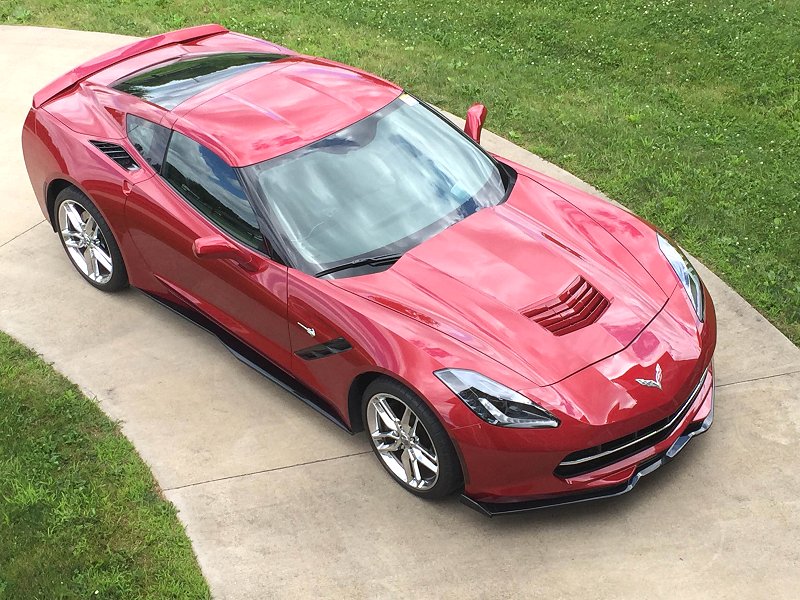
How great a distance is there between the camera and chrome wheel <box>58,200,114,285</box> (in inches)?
243

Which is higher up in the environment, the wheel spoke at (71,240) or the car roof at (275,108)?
the car roof at (275,108)

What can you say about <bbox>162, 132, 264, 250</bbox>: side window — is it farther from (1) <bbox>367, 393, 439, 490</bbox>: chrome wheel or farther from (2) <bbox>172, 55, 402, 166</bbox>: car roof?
(1) <bbox>367, 393, 439, 490</bbox>: chrome wheel

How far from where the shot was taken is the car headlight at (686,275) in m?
4.93

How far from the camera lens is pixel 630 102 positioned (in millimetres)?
8609

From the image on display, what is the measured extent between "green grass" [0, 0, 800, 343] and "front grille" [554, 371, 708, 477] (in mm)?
1752

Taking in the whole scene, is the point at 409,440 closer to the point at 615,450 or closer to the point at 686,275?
the point at 615,450

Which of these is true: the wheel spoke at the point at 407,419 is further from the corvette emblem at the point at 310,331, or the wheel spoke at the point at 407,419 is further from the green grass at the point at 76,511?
the green grass at the point at 76,511

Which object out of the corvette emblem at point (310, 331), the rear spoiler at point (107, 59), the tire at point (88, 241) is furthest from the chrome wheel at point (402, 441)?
the rear spoiler at point (107, 59)

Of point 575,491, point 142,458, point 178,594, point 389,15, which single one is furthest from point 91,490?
point 389,15

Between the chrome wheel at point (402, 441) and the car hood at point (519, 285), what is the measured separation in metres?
0.45

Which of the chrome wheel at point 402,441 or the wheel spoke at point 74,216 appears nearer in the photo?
the chrome wheel at point 402,441

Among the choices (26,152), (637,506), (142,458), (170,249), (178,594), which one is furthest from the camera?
(26,152)

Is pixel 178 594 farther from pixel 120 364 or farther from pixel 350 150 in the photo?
pixel 350 150

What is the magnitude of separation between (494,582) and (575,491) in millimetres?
547
